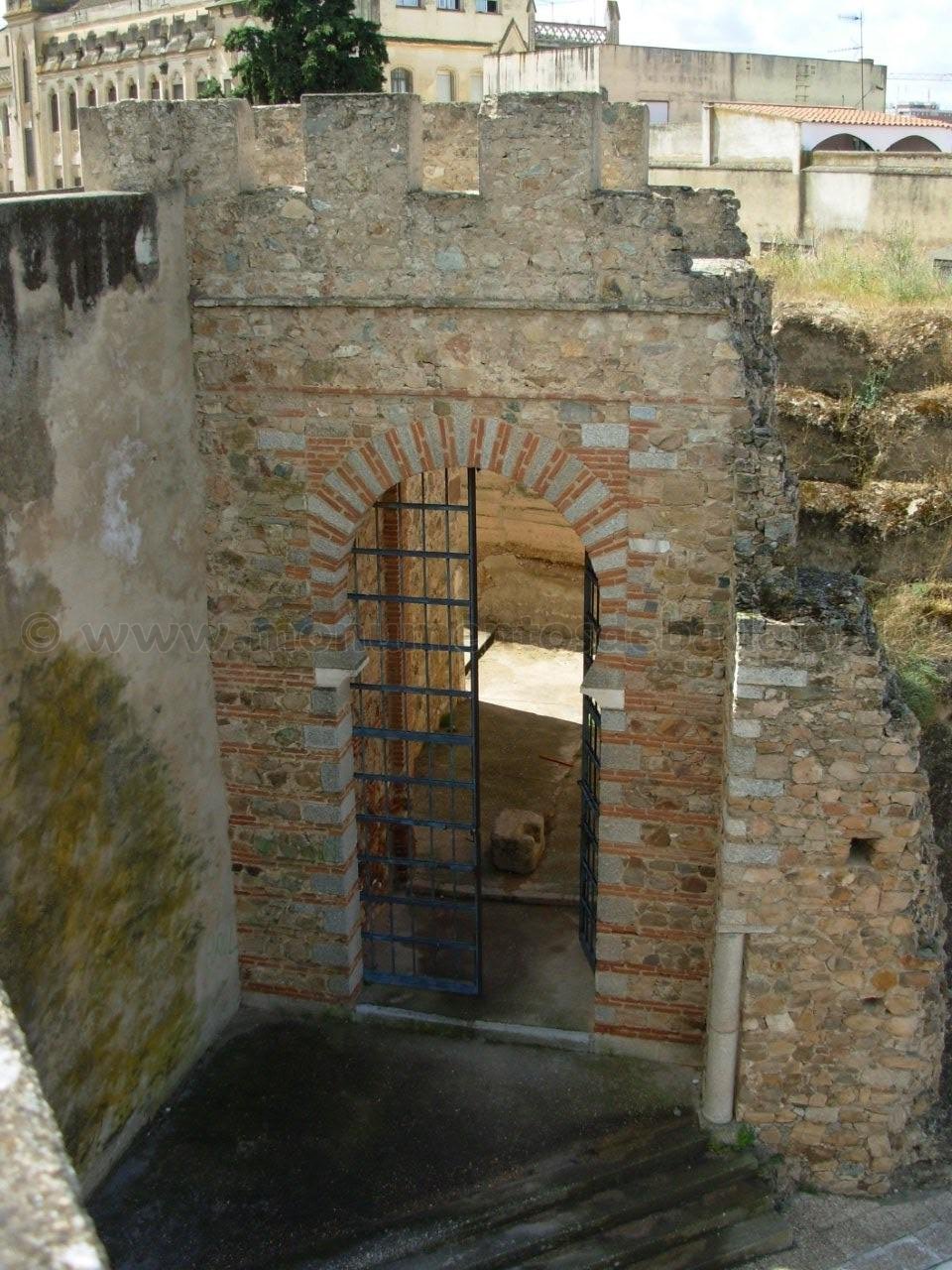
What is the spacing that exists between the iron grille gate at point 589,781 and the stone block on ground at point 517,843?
3.84 feet

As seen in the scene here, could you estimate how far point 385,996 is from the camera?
338 inches

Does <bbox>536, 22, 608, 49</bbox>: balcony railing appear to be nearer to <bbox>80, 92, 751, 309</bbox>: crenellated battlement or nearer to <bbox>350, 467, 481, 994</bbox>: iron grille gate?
<bbox>350, 467, 481, 994</bbox>: iron grille gate

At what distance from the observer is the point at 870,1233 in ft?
22.2

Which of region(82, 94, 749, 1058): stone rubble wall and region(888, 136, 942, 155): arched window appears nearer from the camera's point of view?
region(82, 94, 749, 1058): stone rubble wall

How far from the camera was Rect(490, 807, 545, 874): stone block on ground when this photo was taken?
1007 cm

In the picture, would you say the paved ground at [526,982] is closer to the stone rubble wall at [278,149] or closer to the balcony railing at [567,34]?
the stone rubble wall at [278,149]

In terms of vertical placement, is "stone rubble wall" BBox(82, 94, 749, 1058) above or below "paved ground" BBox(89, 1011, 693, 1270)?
above

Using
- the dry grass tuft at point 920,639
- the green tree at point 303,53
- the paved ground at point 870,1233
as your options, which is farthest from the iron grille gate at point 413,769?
the green tree at point 303,53

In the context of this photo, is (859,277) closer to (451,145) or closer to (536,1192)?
(451,145)

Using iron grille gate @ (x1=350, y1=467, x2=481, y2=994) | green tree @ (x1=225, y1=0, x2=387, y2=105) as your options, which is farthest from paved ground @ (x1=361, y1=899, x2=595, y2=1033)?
green tree @ (x1=225, y1=0, x2=387, y2=105)

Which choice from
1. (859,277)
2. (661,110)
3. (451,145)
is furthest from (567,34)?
(451,145)

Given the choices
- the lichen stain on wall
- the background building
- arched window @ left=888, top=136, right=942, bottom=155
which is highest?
the background building

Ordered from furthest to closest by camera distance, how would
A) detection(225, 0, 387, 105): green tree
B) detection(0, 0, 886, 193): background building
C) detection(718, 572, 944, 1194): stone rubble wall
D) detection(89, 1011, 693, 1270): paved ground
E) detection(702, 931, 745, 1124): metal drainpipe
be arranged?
detection(0, 0, 886, 193): background building → detection(225, 0, 387, 105): green tree → detection(702, 931, 745, 1124): metal drainpipe → detection(89, 1011, 693, 1270): paved ground → detection(718, 572, 944, 1194): stone rubble wall

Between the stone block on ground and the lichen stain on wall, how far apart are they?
9.56 ft
